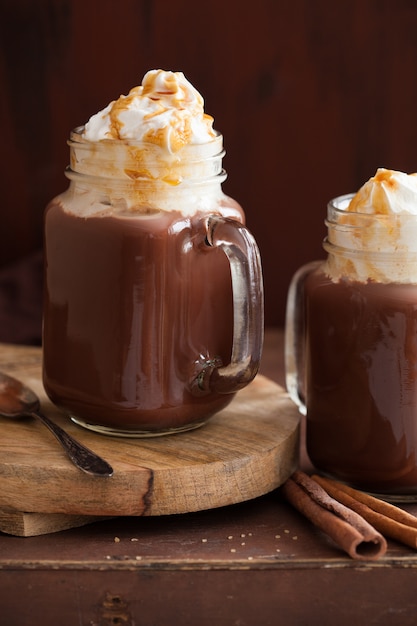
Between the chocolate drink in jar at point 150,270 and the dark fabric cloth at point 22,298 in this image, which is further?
the dark fabric cloth at point 22,298

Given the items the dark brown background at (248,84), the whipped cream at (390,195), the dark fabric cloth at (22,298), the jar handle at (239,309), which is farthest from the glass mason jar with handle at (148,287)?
the dark brown background at (248,84)


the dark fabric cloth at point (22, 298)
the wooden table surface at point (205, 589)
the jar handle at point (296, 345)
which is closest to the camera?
the wooden table surface at point (205, 589)

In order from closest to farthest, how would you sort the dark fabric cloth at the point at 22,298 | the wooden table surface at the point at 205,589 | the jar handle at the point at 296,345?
1. the wooden table surface at the point at 205,589
2. the jar handle at the point at 296,345
3. the dark fabric cloth at the point at 22,298

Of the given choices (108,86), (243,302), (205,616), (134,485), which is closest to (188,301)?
(243,302)

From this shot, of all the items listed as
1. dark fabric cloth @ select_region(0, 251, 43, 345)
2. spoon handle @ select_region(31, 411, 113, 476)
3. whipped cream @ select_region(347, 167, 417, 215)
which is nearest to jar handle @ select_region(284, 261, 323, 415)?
whipped cream @ select_region(347, 167, 417, 215)

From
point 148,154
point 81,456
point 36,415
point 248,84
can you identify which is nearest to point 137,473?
point 81,456

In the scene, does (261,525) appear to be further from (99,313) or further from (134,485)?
(99,313)

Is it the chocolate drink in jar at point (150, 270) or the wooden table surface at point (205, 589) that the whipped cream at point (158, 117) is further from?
the wooden table surface at point (205, 589)

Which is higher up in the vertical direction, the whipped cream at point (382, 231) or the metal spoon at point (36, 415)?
the whipped cream at point (382, 231)
